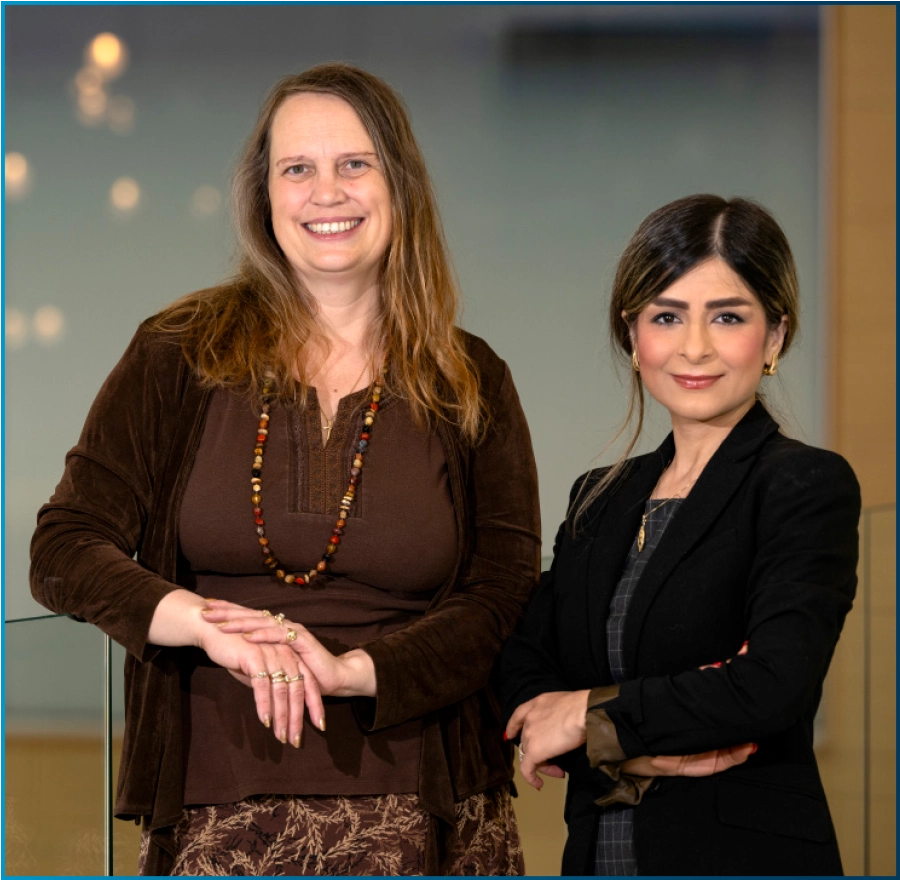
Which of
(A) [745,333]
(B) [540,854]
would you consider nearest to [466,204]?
(B) [540,854]

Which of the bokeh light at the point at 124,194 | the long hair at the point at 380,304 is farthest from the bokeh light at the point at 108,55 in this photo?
the long hair at the point at 380,304

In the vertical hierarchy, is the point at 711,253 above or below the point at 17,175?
below

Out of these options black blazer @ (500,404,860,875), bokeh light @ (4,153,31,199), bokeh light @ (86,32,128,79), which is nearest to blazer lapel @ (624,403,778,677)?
black blazer @ (500,404,860,875)

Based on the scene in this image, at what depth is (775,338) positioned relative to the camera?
2051 millimetres

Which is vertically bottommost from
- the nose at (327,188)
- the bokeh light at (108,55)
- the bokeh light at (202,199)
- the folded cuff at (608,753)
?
the folded cuff at (608,753)

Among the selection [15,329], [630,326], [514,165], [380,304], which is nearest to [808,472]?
[630,326]

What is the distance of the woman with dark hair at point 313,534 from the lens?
2.06 meters

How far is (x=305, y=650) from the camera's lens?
199 cm

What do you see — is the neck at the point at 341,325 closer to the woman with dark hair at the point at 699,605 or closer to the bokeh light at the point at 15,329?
the woman with dark hair at the point at 699,605

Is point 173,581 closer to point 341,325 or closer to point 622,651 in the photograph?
point 341,325

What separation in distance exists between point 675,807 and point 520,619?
0.45 m

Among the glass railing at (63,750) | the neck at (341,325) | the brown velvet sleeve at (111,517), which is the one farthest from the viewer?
the glass railing at (63,750)

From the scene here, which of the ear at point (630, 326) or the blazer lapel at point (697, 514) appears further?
the ear at point (630, 326)

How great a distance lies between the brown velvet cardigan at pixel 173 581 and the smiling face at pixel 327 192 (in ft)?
0.93
